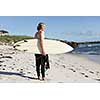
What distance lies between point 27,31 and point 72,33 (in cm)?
54

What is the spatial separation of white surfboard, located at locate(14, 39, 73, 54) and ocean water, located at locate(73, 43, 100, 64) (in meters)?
0.12

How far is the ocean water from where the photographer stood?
432cm

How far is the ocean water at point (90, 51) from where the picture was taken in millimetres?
4320

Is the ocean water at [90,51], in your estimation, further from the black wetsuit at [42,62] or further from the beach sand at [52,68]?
the black wetsuit at [42,62]

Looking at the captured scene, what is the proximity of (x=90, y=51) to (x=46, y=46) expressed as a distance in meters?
0.56

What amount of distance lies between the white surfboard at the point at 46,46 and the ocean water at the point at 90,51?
12 centimetres

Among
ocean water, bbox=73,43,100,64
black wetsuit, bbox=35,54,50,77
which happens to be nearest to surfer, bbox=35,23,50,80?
black wetsuit, bbox=35,54,50,77

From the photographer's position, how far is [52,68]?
427 centimetres

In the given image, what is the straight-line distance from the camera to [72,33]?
14.2ft

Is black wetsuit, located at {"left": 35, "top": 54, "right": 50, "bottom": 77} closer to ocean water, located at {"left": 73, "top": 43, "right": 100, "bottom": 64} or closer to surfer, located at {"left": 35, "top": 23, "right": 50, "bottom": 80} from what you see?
surfer, located at {"left": 35, "top": 23, "right": 50, "bottom": 80}

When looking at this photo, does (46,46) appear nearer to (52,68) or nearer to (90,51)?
(52,68)
